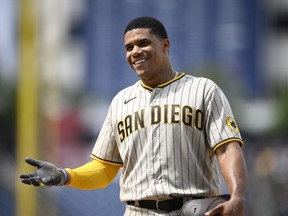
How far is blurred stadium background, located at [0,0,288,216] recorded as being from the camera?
9992 millimetres

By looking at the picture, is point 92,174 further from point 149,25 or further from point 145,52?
point 149,25

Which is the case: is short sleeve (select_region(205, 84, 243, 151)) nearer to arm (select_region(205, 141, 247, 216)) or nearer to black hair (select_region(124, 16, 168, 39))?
arm (select_region(205, 141, 247, 216))

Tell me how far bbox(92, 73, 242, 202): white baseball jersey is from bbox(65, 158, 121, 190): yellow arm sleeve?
0.27m

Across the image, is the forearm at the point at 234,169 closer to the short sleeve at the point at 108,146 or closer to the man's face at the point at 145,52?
the man's face at the point at 145,52

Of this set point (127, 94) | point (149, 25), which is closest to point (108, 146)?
point (127, 94)

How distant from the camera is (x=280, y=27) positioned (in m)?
28.4

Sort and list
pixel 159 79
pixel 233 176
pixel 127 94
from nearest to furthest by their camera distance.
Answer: pixel 233 176
pixel 159 79
pixel 127 94

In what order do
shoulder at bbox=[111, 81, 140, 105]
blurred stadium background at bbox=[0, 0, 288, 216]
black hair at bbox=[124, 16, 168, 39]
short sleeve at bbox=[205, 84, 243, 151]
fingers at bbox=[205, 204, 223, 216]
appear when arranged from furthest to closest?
blurred stadium background at bbox=[0, 0, 288, 216], shoulder at bbox=[111, 81, 140, 105], black hair at bbox=[124, 16, 168, 39], short sleeve at bbox=[205, 84, 243, 151], fingers at bbox=[205, 204, 223, 216]

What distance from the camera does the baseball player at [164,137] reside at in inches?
155

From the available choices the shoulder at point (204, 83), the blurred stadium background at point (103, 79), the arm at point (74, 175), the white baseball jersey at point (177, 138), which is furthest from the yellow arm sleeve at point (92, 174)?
the blurred stadium background at point (103, 79)

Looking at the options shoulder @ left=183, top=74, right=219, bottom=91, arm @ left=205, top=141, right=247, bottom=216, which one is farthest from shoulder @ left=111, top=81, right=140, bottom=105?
arm @ left=205, top=141, right=247, bottom=216

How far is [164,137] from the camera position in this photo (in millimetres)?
3980

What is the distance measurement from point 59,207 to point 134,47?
5.46 m

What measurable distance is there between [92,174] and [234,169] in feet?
2.94
